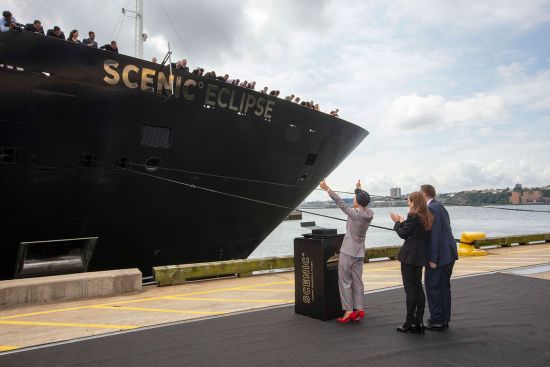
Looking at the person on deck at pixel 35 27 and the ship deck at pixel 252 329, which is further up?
the person on deck at pixel 35 27

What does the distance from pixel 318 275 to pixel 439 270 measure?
5.11ft

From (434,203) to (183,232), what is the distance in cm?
710

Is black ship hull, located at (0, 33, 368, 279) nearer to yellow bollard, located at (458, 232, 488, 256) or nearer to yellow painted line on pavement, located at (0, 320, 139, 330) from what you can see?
yellow painted line on pavement, located at (0, 320, 139, 330)

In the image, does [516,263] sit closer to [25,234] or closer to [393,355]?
[393,355]

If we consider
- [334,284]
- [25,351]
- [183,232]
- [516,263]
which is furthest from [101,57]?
[516,263]

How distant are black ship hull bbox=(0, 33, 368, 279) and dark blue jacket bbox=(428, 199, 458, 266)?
6310 millimetres

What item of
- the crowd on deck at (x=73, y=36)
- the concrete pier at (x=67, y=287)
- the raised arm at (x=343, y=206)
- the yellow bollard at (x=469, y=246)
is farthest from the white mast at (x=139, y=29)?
the yellow bollard at (x=469, y=246)

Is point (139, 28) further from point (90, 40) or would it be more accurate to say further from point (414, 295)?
point (414, 295)

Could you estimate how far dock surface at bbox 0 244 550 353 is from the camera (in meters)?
5.07

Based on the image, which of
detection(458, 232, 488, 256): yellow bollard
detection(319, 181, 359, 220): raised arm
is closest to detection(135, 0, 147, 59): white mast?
detection(319, 181, 359, 220): raised arm

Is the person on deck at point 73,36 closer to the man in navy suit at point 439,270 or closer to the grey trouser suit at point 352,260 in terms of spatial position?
the grey trouser suit at point 352,260

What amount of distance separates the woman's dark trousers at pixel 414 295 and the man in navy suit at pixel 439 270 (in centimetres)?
28

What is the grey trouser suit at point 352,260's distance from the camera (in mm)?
5180

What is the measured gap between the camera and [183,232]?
10.6 metres
